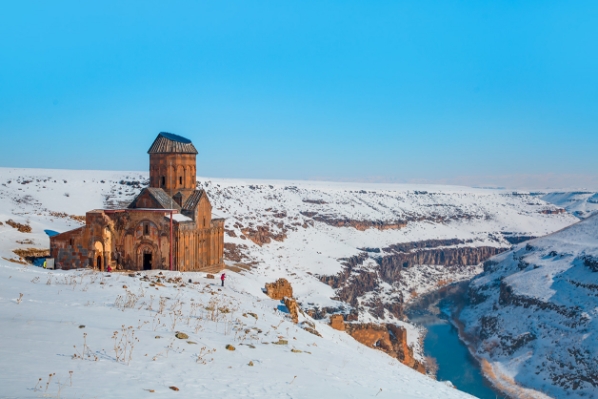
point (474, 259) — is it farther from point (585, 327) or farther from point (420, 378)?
point (420, 378)

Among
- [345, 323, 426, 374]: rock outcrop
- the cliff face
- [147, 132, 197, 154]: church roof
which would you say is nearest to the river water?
the cliff face

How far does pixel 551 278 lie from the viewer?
2387 inches

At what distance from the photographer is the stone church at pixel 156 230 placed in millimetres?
29547

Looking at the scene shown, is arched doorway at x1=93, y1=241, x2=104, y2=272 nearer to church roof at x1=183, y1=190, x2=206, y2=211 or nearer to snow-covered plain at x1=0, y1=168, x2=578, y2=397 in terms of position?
snow-covered plain at x1=0, y1=168, x2=578, y2=397

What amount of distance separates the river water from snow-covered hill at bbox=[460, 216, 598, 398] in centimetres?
188

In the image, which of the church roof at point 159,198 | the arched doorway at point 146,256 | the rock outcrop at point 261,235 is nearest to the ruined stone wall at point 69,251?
the arched doorway at point 146,256

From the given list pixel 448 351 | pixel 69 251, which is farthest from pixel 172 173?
pixel 448 351

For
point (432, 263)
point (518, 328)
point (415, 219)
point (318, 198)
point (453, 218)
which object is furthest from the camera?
point (453, 218)

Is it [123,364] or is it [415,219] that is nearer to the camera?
[123,364]

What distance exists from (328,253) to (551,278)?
33.2m

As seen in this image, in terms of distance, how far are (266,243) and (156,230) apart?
48.3 m

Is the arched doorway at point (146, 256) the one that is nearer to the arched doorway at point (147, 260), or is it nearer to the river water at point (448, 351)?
the arched doorway at point (147, 260)

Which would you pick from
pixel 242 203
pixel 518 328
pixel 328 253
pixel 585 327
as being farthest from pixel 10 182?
pixel 585 327

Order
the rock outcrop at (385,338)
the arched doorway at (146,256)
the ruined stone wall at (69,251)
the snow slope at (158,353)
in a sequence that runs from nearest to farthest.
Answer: the snow slope at (158,353), the ruined stone wall at (69,251), the arched doorway at (146,256), the rock outcrop at (385,338)
